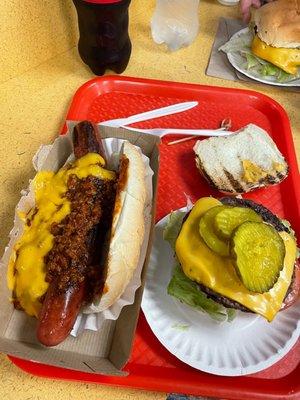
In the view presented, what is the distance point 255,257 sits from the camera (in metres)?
1.08

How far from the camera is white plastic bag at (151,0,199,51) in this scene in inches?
88.4

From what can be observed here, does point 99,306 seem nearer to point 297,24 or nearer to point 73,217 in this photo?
point 73,217

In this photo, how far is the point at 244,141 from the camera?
69.4 inches

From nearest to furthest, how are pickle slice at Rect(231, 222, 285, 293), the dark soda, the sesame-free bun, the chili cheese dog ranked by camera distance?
1. pickle slice at Rect(231, 222, 285, 293)
2. the chili cheese dog
3. the dark soda
4. the sesame-free bun

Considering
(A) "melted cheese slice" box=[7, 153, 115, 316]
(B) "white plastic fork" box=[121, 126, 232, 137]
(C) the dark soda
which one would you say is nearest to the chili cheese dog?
(A) "melted cheese slice" box=[7, 153, 115, 316]

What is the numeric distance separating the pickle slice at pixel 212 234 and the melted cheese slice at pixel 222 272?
0.09 feet

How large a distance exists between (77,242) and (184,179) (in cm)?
65

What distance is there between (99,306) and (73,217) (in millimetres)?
284

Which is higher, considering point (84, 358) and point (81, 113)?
point (81, 113)

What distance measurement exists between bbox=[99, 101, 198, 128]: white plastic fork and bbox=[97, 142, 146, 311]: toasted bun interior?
418 mm

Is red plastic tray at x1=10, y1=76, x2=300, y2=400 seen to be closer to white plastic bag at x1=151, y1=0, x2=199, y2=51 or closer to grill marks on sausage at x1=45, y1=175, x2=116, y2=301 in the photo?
grill marks on sausage at x1=45, y1=175, x2=116, y2=301

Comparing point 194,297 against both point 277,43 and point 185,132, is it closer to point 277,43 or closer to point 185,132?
point 185,132

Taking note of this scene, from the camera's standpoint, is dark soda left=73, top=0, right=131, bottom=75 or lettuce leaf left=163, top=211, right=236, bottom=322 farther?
dark soda left=73, top=0, right=131, bottom=75

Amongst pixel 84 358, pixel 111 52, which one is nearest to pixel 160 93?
pixel 111 52
